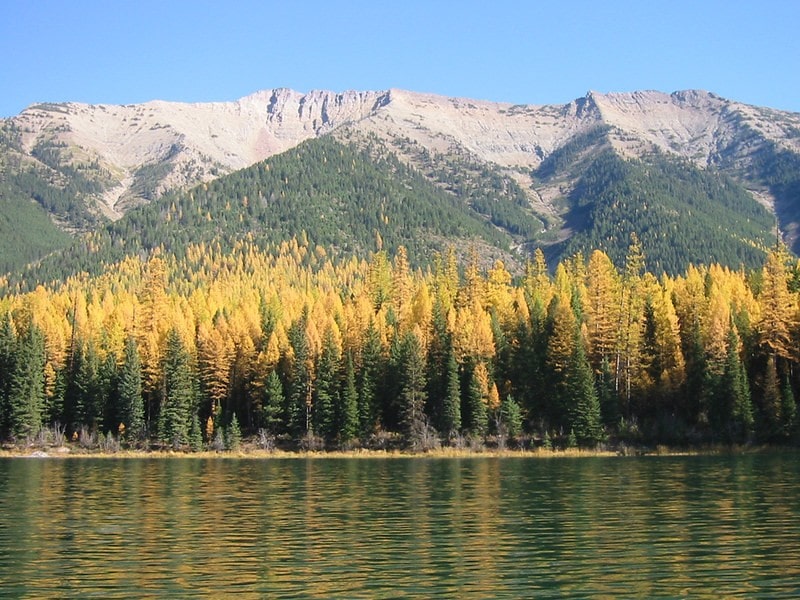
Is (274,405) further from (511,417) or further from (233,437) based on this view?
(511,417)

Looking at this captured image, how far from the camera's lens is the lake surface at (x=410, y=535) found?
31125 millimetres

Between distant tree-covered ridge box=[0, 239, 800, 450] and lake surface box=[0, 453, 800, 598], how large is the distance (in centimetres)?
3327

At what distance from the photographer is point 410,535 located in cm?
4256

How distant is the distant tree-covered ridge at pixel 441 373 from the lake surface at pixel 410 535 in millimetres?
33267

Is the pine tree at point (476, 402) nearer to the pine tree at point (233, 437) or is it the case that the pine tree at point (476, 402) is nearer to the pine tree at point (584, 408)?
the pine tree at point (584, 408)

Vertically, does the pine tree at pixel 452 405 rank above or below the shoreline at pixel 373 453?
above

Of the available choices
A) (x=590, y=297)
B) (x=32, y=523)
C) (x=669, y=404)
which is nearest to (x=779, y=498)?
(x=32, y=523)

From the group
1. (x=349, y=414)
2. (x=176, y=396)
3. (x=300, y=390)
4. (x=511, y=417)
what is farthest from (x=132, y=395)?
(x=511, y=417)

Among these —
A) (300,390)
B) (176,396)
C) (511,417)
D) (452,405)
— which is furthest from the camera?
(300,390)

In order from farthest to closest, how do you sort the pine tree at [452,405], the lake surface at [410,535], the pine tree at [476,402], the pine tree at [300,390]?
the pine tree at [300,390], the pine tree at [452,405], the pine tree at [476,402], the lake surface at [410,535]

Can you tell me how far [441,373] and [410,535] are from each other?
259 ft

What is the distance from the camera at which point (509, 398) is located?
4429 inches

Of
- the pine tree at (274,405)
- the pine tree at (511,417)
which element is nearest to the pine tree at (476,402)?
the pine tree at (511,417)

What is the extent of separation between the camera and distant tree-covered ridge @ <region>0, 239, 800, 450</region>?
109500 millimetres
